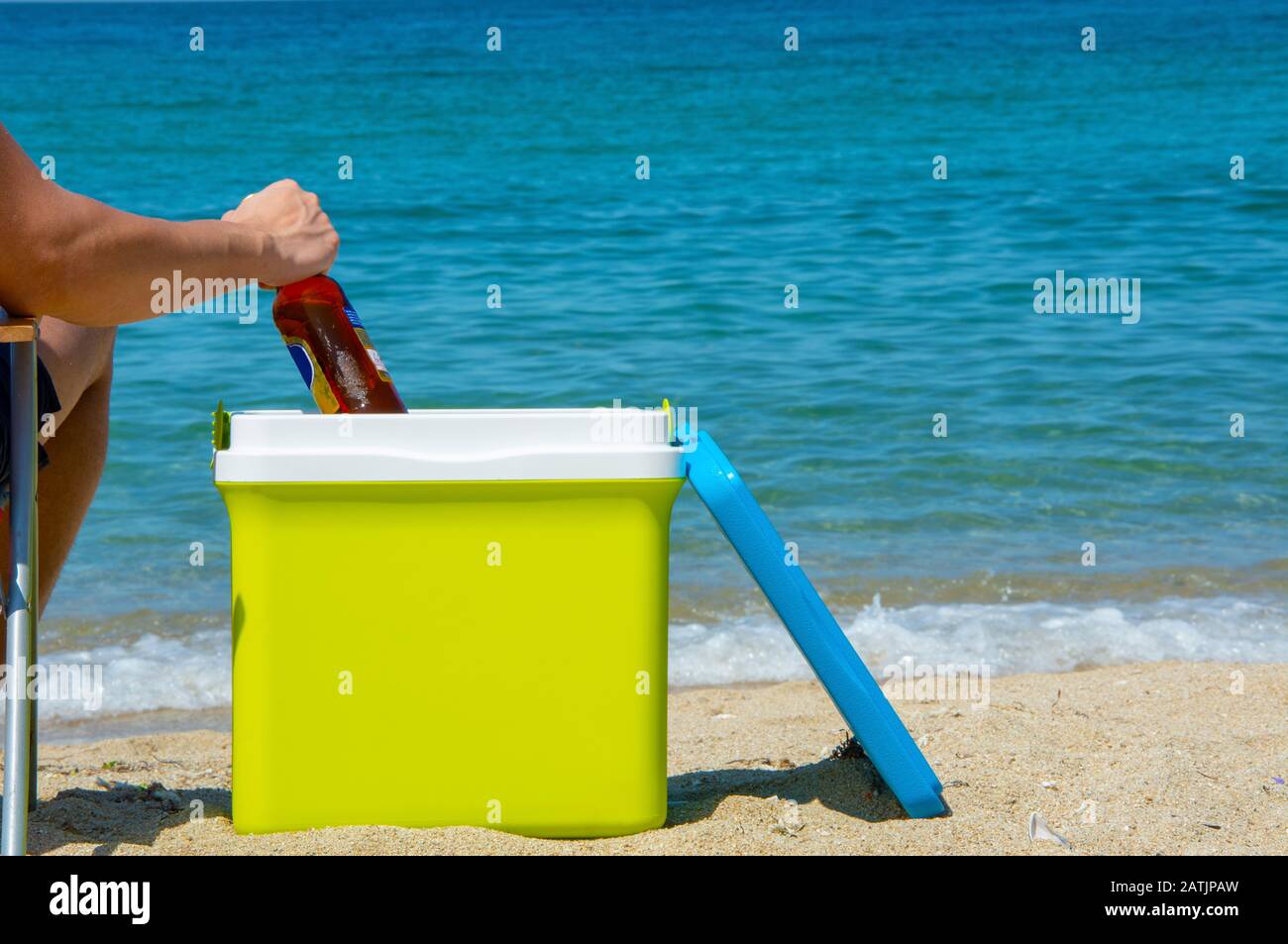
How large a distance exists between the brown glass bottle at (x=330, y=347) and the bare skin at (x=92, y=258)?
61 millimetres

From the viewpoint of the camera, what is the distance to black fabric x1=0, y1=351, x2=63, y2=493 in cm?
210

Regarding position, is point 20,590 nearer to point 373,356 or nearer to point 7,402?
point 7,402

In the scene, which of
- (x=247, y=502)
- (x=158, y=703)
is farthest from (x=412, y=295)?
(x=247, y=502)

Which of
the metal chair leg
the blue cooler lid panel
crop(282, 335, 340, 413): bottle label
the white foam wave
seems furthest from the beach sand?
crop(282, 335, 340, 413): bottle label

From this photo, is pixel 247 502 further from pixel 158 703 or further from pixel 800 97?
pixel 800 97

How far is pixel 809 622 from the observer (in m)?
2.17

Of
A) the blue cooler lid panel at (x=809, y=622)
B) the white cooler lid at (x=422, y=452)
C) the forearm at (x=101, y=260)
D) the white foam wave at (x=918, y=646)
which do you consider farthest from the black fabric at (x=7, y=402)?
the white foam wave at (x=918, y=646)

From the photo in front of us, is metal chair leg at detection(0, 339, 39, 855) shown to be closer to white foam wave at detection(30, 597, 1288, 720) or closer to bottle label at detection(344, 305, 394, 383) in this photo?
bottle label at detection(344, 305, 394, 383)

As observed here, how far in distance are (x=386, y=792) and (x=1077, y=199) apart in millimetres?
10480

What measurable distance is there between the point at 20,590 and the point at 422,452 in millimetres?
587

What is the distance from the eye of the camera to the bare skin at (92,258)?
5.88ft

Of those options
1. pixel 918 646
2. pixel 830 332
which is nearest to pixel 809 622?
pixel 918 646

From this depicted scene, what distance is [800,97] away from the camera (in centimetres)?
1991
